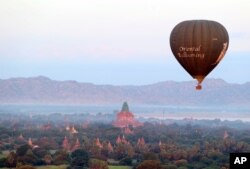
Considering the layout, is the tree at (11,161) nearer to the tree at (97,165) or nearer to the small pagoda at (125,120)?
the tree at (97,165)

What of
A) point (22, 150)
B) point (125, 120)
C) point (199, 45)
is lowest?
point (22, 150)

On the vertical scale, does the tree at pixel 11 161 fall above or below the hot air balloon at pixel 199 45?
below

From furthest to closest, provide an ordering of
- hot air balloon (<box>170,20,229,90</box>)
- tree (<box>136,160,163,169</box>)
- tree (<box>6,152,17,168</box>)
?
tree (<box>6,152,17,168</box>) → tree (<box>136,160,163,169</box>) → hot air balloon (<box>170,20,229,90</box>)

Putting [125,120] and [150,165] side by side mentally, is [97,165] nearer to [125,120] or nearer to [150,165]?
[150,165]

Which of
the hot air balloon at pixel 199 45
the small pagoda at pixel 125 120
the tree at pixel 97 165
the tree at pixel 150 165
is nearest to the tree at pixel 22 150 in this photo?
the tree at pixel 97 165

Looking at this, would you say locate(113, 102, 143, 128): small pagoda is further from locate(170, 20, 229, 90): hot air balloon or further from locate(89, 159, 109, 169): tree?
locate(170, 20, 229, 90): hot air balloon

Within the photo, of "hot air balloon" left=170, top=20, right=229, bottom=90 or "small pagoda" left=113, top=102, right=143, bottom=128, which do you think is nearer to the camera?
"hot air balloon" left=170, top=20, right=229, bottom=90

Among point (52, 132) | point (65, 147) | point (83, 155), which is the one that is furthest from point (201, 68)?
point (52, 132)

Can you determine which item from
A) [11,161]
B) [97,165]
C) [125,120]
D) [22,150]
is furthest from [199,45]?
[125,120]

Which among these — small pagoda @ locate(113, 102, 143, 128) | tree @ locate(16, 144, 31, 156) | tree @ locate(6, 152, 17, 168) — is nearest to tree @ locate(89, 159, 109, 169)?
tree @ locate(6, 152, 17, 168)

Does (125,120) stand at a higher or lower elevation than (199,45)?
lower
